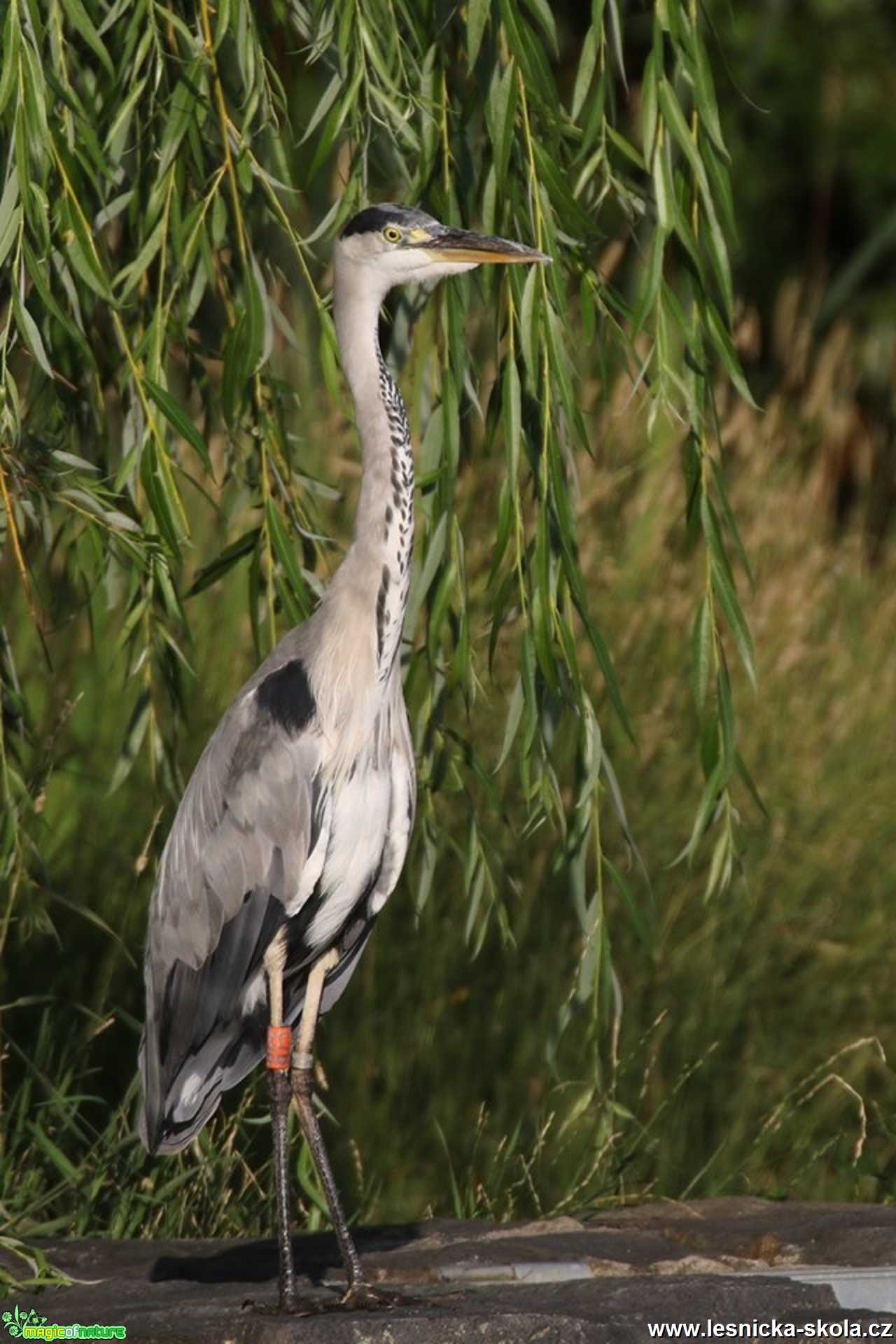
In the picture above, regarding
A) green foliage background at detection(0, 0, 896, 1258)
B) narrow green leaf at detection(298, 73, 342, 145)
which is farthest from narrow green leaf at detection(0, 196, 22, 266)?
narrow green leaf at detection(298, 73, 342, 145)

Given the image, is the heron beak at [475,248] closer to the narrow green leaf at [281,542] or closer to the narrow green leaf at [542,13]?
the narrow green leaf at [542,13]

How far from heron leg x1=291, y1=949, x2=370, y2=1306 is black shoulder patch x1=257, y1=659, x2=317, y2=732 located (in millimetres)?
476

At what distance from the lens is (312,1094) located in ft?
14.0

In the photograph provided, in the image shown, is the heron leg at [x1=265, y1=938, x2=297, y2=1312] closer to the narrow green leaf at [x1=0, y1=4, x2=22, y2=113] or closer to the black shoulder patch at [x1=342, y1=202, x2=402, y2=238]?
the black shoulder patch at [x1=342, y1=202, x2=402, y2=238]

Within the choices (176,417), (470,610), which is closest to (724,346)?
(176,417)

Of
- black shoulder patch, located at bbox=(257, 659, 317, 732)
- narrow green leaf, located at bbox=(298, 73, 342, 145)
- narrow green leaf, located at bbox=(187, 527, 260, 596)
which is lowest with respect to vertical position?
black shoulder patch, located at bbox=(257, 659, 317, 732)

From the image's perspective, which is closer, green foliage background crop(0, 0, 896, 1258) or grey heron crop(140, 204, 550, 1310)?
green foliage background crop(0, 0, 896, 1258)

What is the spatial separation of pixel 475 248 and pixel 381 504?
521 mm

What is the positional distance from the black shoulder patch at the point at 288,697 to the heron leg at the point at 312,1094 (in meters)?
0.48

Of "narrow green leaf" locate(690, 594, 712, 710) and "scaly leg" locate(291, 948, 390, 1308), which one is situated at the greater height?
"narrow green leaf" locate(690, 594, 712, 710)

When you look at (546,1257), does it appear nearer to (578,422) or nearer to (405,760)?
(405,760)

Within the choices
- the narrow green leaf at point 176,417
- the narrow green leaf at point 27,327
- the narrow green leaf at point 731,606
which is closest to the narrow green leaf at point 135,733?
the narrow green leaf at point 176,417

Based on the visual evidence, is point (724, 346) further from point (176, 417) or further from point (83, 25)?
point (83, 25)

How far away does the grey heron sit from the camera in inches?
159
